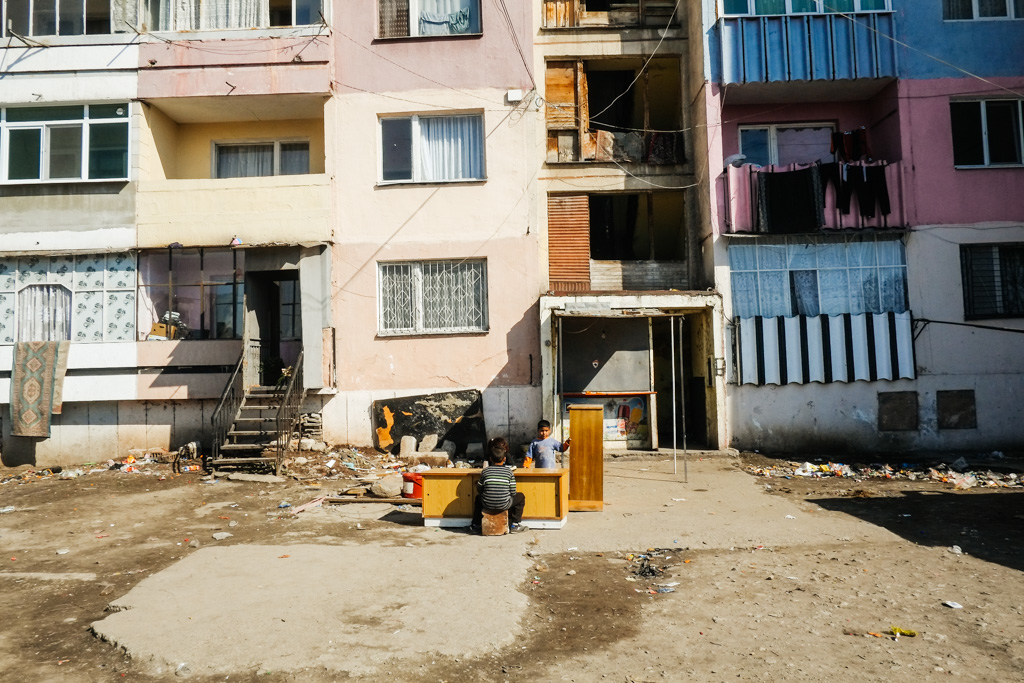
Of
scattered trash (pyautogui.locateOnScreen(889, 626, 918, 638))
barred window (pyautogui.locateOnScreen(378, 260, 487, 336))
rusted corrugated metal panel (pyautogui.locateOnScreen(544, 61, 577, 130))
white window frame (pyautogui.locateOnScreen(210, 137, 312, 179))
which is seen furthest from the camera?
white window frame (pyautogui.locateOnScreen(210, 137, 312, 179))

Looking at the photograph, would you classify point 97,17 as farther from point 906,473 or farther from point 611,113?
point 906,473

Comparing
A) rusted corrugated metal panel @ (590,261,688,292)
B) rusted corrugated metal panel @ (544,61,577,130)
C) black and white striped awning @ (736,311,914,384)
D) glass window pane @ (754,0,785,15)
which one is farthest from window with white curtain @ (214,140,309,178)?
black and white striped awning @ (736,311,914,384)

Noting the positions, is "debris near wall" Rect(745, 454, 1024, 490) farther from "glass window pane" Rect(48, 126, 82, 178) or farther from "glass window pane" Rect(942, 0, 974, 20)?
"glass window pane" Rect(48, 126, 82, 178)

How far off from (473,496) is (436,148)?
29.8 feet

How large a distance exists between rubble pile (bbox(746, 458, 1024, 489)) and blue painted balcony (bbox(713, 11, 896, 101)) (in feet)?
26.1

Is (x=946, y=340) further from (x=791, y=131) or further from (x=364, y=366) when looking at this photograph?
(x=364, y=366)

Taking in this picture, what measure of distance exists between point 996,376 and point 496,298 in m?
10.5

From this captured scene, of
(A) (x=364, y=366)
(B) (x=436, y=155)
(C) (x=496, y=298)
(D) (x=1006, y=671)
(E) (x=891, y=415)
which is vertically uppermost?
(B) (x=436, y=155)

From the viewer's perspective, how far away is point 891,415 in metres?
14.0

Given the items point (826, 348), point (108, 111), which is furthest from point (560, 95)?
point (108, 111)

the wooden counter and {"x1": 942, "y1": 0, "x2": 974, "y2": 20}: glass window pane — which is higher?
{"x1": 942, "y1": 0, "x2": 974, "y2": 20}: glass window pane

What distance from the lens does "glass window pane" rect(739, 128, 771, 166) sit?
15.6m

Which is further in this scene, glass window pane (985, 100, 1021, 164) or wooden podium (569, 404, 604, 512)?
glass window pane (985, 100, 1021, 164)

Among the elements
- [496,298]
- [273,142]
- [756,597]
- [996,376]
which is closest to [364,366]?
[496,298]
